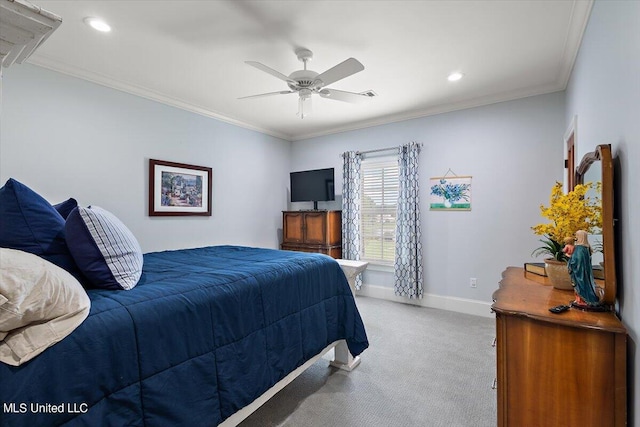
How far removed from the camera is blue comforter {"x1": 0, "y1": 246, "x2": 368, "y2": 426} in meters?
0.96

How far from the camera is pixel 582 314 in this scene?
1253 millimetres

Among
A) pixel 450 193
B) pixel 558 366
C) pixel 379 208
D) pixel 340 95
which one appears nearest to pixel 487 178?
pixel 450 193

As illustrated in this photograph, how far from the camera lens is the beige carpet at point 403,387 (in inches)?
74.7

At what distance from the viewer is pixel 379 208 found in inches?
185

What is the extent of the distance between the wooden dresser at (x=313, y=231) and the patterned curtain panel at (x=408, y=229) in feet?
3.29

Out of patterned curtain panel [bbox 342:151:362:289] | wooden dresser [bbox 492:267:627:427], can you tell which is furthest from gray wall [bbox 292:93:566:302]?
wooden dresser [bbox 492:267:627:427]

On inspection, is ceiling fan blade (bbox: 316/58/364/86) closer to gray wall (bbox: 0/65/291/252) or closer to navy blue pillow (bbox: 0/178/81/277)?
navy blue pillow (bbox: 0/178/81/277)

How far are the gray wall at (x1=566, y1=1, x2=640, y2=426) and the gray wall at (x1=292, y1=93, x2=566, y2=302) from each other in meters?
1.82

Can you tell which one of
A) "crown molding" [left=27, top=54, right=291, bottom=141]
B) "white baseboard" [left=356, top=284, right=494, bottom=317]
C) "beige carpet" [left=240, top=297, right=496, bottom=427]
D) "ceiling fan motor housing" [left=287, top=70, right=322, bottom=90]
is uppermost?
"crown molding" [left=27, top=54, right=291, bottom=141]

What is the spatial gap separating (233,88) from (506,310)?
332 centimetres

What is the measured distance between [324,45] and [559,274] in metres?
2.33

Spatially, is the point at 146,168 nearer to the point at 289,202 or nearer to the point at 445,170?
the point at 289,202

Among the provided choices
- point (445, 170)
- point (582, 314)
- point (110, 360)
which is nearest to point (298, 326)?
point (110, 360)

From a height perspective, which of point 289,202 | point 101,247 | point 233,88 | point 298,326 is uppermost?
point 233,88
